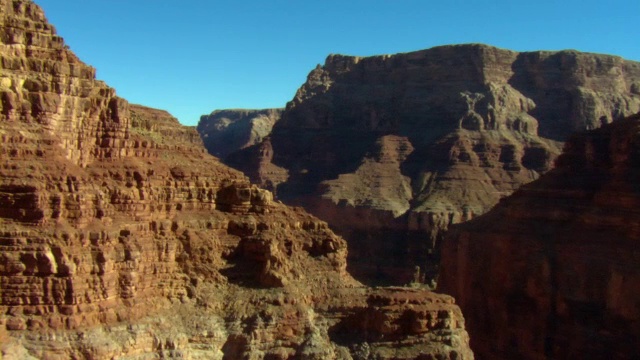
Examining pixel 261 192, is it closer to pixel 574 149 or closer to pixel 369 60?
pixel 574 149

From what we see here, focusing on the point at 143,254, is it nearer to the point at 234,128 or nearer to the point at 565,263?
the point at 565,263

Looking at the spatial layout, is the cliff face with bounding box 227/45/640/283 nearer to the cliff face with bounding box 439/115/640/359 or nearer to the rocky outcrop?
the cliff face with bounding box 439/115/640/359

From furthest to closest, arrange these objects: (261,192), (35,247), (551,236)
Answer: (551,236) < (261,192) < (35,247)

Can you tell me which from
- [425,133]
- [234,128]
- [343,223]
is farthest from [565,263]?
[234,128]

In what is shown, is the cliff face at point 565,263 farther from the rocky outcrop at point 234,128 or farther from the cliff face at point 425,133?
the rocky outcrop at point 234,128

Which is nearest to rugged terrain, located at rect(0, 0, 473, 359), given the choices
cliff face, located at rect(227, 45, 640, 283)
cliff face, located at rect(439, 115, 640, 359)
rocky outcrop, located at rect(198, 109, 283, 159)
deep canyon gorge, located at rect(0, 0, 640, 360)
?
deep canyon gorge, located at rect(0, 0, 640, 360)

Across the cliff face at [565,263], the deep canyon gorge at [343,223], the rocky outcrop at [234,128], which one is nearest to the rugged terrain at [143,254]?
the deep canyon gorge at [343,223]

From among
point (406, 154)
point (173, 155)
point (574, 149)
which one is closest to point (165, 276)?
point (173, 155)
